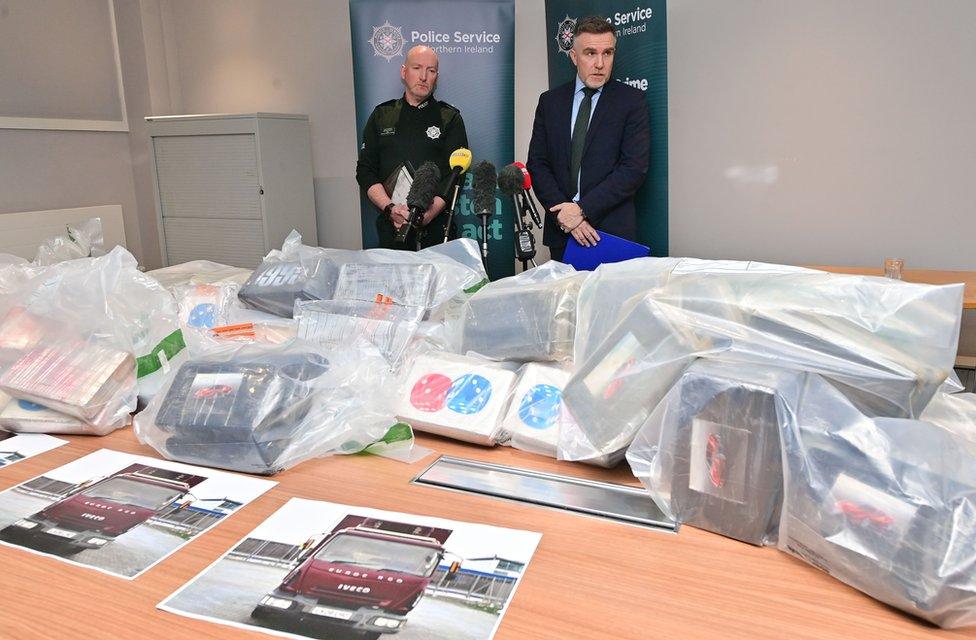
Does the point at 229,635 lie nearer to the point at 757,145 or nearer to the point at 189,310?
the point at 189,310

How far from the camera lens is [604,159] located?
3041 mm

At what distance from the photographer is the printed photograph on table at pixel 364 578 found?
2.31 ft

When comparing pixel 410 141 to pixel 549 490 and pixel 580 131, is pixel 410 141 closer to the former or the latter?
pixel 580 131

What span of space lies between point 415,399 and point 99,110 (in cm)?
462

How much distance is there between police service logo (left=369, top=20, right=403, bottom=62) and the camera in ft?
11.9

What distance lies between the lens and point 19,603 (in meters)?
0.75

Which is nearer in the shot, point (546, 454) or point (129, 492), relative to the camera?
point (129, 492)

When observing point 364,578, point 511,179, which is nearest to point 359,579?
point 364,578

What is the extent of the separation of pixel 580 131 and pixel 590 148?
96 millimetres

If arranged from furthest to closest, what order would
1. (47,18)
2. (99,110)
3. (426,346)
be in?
(99,110) → (47,18) → (426,346)

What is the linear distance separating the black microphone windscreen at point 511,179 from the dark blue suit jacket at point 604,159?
869 mm

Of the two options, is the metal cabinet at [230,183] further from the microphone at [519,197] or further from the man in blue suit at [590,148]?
the microphone at [519,197]

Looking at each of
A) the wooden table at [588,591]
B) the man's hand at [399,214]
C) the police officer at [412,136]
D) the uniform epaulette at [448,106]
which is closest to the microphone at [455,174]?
the man's hand at [399,214]

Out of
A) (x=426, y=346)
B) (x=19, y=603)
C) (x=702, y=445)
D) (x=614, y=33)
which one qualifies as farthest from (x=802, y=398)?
(x=614, y=33)
